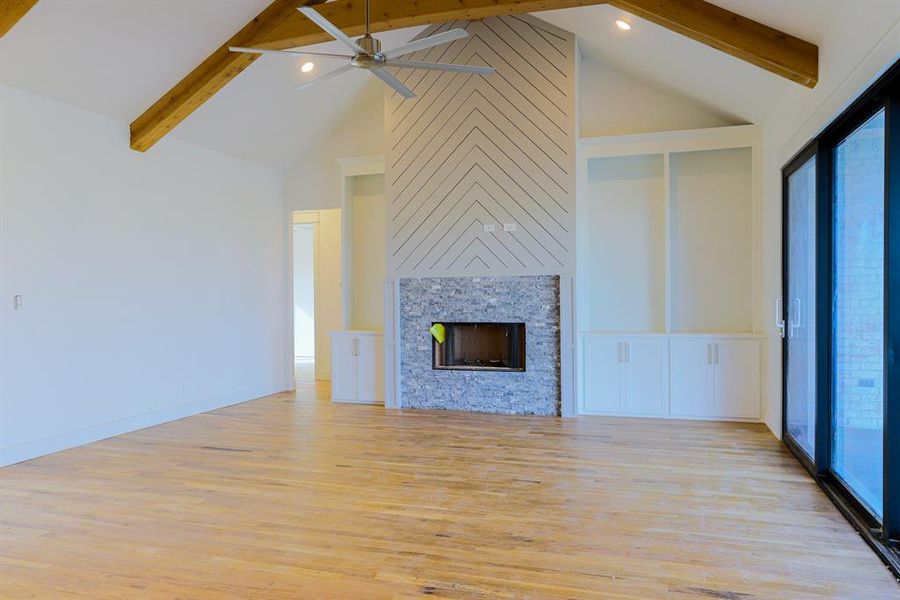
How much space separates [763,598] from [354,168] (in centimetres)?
577

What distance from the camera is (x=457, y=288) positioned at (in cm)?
604

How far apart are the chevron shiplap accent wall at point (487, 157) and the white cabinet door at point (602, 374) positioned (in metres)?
0.85

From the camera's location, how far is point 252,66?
5355 millimetres

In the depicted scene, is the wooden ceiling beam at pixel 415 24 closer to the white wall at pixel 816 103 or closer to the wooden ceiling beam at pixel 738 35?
the wooden ceiling beam at pixel 738 35

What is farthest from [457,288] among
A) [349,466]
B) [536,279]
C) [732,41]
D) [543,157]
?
[732,41]

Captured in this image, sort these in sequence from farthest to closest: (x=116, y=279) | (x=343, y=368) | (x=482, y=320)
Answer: (x=343, y=368) → (x=482, y=320) → (x=116, y=279)

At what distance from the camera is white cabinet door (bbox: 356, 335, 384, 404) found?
644 cm

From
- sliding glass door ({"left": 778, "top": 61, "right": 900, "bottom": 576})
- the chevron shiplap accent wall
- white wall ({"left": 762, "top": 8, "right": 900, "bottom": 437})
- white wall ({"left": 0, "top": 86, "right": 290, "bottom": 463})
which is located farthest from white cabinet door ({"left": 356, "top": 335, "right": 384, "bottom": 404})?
sliding glass door ({"left": 778, "top": 61, "right": 900, "bottom": 576})

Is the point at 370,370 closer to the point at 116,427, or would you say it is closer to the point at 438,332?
the point at 438,332

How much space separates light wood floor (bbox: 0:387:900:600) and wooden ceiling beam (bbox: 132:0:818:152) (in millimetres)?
2660

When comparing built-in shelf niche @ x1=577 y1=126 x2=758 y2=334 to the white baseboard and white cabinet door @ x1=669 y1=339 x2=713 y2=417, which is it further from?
the white baseboard

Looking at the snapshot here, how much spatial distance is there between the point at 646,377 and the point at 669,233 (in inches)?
58.5

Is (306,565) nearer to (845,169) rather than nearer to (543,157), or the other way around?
(845,169)

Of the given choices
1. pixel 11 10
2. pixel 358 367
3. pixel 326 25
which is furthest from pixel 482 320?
pixel 11 10
